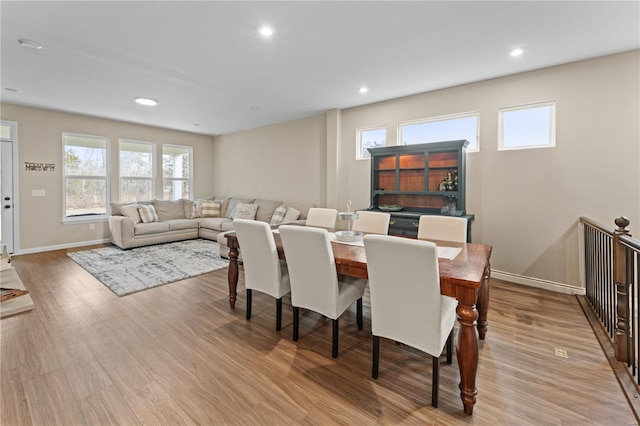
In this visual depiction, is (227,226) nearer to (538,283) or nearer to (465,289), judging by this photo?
(465,289)

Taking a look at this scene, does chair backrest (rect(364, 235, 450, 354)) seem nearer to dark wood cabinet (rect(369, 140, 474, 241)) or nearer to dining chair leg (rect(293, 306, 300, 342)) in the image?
dining chair leg (rect(293, 306, 300, 342))

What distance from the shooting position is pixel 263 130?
6684 millimetres

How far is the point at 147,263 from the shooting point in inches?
177

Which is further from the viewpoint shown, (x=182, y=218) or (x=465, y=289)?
(x=182, y=218)

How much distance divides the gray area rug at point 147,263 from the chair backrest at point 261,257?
1.77 m

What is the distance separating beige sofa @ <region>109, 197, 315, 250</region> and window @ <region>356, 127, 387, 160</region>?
4.81 ft

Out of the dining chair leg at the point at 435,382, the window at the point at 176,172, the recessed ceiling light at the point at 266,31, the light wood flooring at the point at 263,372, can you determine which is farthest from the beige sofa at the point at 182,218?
the dining chair leg at the point at 435,382

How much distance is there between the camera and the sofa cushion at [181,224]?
6117mm

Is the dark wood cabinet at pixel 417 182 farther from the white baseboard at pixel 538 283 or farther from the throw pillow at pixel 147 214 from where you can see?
the throw pillow at pixel 147 214

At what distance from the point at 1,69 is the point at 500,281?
683 centimetres

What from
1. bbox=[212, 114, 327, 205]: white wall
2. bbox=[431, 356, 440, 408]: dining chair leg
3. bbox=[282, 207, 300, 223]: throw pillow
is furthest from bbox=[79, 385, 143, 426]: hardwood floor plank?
bbox=[212, 114, 327, 205]: white wall

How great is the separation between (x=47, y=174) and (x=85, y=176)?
22.8 inches

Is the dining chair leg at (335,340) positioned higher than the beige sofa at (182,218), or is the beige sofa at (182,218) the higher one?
the beige sofa at (182,218)

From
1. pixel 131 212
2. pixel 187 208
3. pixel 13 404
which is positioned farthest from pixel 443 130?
pixel 131 212
